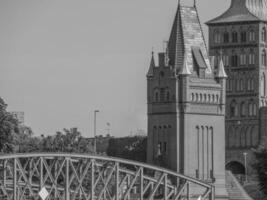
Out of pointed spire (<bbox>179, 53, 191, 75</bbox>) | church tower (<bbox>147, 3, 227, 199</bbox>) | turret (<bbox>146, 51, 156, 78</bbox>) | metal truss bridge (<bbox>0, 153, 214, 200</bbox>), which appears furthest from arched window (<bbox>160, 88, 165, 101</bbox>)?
metal truss bridge (<bbox>0, 153, 214, 200</bbox>)

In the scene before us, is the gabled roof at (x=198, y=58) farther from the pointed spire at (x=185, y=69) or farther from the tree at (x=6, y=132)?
the tree at (x=6, y=132)

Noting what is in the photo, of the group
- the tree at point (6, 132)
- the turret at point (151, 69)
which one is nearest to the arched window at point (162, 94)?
the turret at point (151, 69)

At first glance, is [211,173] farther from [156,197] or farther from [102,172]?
[102,172]

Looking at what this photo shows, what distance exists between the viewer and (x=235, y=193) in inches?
7160

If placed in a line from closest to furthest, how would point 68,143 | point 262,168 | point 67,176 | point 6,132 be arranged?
point 67,176, point 6,132, point 68,143, point 262,168

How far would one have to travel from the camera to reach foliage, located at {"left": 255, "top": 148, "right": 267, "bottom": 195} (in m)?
183

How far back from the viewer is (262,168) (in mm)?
185125

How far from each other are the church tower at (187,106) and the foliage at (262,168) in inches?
169

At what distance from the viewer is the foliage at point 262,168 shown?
18262cm

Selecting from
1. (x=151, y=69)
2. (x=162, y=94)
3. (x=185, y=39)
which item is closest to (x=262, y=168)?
(x=162, y=94)

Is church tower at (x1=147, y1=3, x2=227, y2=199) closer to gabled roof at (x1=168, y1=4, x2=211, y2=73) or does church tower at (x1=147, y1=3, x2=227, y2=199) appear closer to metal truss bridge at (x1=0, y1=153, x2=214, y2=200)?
gabled roof at (x1=168, y1=4, x2=211, y2=73)

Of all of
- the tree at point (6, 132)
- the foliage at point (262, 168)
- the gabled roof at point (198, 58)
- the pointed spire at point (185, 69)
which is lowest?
the foliage at point (262, 168)

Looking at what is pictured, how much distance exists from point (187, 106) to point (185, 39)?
5.98 metres

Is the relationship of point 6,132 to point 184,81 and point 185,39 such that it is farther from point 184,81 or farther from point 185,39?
point 185,39
